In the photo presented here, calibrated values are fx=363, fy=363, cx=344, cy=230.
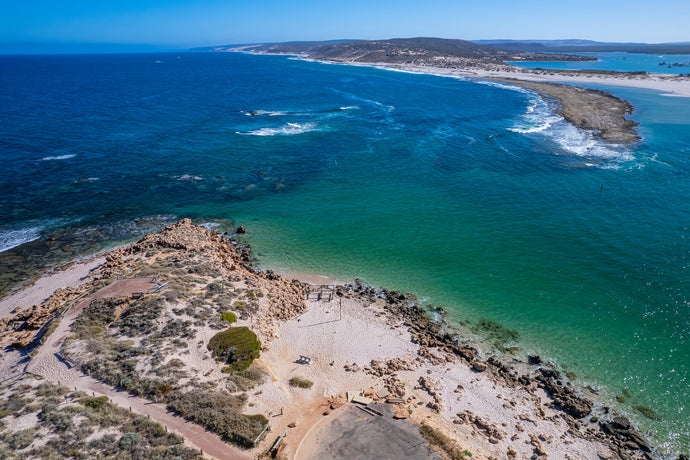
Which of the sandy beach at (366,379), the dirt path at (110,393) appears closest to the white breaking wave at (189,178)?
the sandy beach at (366,379)

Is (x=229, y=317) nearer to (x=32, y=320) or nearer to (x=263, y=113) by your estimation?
(x=32, y=320)

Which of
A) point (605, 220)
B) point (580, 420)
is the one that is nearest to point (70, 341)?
point (580, 420)

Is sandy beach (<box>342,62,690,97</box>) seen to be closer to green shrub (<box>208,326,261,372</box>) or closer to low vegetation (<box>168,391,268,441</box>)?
green shrub (<box>208,326,261,372</box>)

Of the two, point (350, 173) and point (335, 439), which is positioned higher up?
point (350, 173)

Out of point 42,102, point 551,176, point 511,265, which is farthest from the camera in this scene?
point 42,102

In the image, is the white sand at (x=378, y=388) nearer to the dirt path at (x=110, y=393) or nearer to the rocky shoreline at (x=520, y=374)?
the rocky shoreline at (x=520, y=374)

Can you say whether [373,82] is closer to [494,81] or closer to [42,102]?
[494,81]

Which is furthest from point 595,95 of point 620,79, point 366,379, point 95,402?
point 95,402
